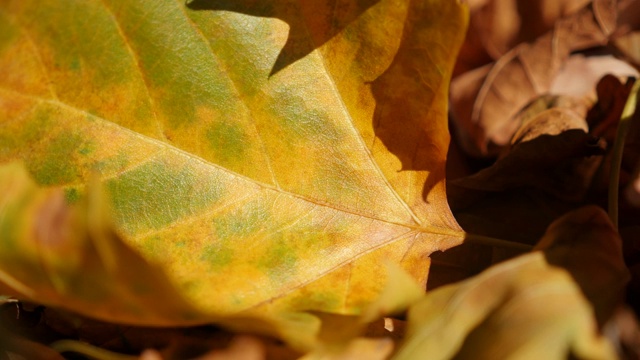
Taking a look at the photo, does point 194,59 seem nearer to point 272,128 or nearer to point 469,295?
point 272,128

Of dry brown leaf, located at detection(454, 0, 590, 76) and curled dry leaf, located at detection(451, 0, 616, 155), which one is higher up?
dry brown leaf, located at detection(454, 0, 590, 76)

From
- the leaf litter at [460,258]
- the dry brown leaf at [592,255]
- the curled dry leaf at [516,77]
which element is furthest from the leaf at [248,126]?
Answer: the curled dry leaf at [516,77]

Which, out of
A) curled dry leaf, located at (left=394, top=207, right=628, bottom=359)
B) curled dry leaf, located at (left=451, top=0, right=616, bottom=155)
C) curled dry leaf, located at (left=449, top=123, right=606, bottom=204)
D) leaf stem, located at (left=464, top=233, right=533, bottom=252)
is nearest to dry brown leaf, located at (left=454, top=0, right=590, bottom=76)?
curled dry leaf, located at (left=451, top=0, right=616, bottom=155)

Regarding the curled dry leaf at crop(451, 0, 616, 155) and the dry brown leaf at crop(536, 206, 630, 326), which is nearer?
the dry brown leaf at crop(536, 206, 630, 326)

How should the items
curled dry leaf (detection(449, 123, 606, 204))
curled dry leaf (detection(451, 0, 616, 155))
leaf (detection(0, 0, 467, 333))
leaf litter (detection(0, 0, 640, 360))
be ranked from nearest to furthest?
1. leaf litter (detection(0, 0, 640, 360))
2. leaf (detection(0, 0, 467, 333))
3. curled dry leaf (detection(449, 123, 606, 204))
4. curled dry leaf (detection(451, 0, 616, 155))

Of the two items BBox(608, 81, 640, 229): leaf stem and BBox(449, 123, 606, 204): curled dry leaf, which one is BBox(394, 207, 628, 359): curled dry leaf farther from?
BBox(449, 123, 606, 204): curled dry leaf

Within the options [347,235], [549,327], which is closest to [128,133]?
[347,235]
